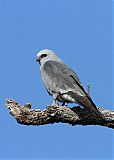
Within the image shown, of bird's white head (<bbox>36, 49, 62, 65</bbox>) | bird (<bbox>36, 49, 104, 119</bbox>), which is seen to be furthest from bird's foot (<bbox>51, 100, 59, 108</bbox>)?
bird's white head (<bbox>36, 49, 62, 65</bbox>)

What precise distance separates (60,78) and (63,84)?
218mm

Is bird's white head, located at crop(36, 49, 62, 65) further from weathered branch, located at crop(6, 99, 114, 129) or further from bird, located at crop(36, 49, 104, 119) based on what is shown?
weathered branch, located at crop(6, 99, 114, 129)

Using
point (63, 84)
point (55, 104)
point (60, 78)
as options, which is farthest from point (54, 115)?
point (60, 78)

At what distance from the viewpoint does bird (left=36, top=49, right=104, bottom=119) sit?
713cm

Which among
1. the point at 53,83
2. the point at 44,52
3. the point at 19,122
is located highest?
the point at 44,52

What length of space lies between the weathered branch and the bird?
18 centimetres

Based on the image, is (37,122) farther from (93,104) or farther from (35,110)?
(93,104)

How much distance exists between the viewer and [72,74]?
791 centimetres

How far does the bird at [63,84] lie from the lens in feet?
23.4

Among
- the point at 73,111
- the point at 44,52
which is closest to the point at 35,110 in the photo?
the point at 73,111

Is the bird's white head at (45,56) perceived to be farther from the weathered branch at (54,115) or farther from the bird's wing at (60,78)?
the weathered branch at (54,115)

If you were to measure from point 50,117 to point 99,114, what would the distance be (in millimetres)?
813

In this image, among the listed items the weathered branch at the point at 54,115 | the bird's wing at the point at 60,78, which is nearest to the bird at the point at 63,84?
the bird's wing at the point at 60,78

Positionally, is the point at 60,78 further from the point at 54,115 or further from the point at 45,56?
the point at 54,115
